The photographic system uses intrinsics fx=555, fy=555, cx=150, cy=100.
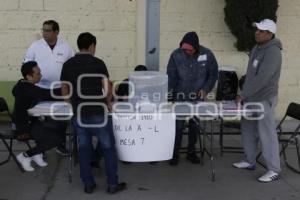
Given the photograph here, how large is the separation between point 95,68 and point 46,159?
1.85 meters

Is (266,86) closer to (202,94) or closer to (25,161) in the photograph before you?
(202,94)

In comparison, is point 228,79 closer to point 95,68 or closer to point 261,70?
point 261,70

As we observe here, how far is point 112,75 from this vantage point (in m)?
8.40

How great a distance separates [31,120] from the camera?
629 centimetres

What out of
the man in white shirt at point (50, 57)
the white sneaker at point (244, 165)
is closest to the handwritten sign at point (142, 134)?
the white sneaker at point (244, 165)

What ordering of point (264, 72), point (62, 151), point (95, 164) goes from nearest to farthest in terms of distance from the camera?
1. point (264, 72)
2. point (95, 164)
3. point (62, 151)

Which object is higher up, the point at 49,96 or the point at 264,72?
the point at 264,72

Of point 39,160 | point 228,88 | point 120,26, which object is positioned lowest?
point 39,160

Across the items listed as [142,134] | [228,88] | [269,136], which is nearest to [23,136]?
[142,134]

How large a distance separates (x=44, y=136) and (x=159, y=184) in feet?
4.52

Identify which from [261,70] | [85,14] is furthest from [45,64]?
[261,70]

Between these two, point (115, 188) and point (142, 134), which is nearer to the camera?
point (115, 188)

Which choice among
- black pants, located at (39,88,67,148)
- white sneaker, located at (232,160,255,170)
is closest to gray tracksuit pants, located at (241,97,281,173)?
white sneaker, located at (232,160,255,170)

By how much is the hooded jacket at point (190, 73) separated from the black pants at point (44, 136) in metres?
1.47
